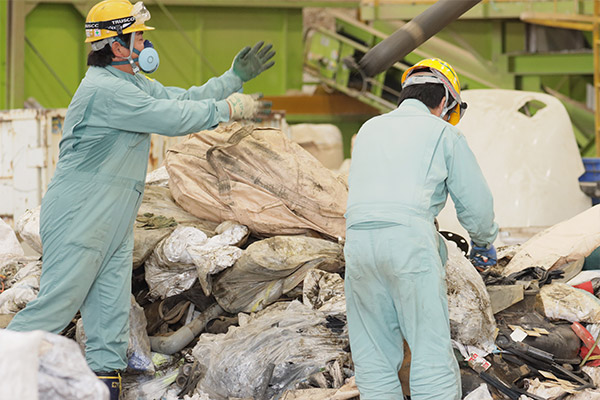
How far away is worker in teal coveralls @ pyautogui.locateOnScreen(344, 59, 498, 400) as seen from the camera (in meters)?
2.59

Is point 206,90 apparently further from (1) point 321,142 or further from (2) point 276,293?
(1) point 321,142

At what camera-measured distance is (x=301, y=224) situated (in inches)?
154

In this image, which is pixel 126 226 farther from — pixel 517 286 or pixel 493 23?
pixel 493 23

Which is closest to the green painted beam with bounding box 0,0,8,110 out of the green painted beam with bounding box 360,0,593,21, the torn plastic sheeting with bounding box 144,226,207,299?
the green painted beam with bounding box 360,0,593,21

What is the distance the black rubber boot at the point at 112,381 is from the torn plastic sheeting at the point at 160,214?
660 mm

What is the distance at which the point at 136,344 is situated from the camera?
3.57 metres

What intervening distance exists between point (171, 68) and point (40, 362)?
24.0ft

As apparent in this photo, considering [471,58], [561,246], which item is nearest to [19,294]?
[561,246]

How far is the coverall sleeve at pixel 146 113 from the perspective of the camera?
3.17 meters

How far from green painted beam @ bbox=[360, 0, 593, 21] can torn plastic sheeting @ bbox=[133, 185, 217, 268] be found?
5.01 m

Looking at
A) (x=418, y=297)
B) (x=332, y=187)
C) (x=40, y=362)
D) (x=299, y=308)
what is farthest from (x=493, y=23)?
(x=40, y=362)

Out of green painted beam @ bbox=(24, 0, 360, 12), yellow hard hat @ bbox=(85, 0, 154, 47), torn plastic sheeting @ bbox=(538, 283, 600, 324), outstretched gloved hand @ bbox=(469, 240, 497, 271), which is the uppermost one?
green painted beam @ bbox=(24, 0, 360, 12)

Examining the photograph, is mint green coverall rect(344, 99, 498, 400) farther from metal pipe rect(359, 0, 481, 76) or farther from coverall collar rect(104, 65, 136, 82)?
metal pipe rect(359, 0, 481, 76)

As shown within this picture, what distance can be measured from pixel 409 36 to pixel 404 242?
197 cm
